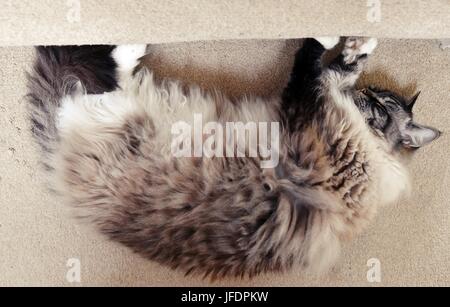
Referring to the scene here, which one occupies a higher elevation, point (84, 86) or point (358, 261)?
point (84, 86)

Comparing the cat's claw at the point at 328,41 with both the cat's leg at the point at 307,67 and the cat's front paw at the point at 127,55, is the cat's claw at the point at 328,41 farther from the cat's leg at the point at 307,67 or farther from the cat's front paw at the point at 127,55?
the cat's front paw at the point at 127,55

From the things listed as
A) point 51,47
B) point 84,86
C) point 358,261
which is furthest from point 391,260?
point 51,47

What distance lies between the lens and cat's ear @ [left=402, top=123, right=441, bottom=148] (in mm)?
1327

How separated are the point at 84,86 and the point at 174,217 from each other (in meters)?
0.47

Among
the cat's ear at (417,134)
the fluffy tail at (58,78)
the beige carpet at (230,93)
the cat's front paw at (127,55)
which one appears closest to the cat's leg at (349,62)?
the beige carpet at (230,93)

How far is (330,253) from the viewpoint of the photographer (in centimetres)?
129

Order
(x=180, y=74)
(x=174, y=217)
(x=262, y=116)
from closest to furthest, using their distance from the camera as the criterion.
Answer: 1. (x=174, y=217)
2. (x=262, y=116)
3. (x=180, y=74)

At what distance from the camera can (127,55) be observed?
132 centimetres

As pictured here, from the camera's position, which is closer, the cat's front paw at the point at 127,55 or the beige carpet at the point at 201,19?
the beige carpet at the point at 201,19

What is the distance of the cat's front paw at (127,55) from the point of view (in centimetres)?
131

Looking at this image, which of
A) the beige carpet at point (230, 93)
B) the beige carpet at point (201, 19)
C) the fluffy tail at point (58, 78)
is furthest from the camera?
the beige carpet at point (230, 93)

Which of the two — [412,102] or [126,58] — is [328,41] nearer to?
[412,102]

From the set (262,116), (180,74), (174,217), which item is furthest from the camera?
(180,74)
